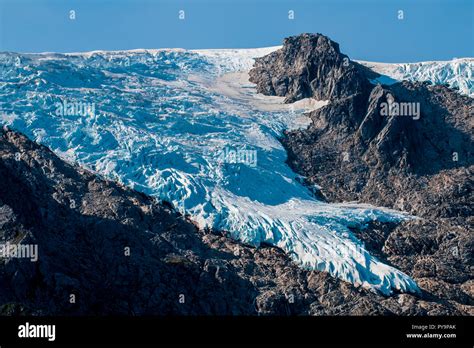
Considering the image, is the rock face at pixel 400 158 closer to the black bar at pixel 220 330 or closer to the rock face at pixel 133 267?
the rock face at pixel 133 267

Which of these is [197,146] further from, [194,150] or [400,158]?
[400,158]

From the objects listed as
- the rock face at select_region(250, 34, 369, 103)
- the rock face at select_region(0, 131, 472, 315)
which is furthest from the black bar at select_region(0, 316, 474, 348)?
the rock face at select_region(250, 34, 369, 103)

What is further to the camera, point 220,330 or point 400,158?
point 400,158

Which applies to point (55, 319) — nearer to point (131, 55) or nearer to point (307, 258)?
point (307, 258)

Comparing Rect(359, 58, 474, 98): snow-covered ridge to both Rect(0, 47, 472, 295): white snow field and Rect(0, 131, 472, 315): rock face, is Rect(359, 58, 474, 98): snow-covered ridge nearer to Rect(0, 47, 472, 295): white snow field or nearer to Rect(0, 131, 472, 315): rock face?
Rect(0, 47, 472, 295): white snow field

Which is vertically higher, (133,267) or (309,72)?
(309,72)

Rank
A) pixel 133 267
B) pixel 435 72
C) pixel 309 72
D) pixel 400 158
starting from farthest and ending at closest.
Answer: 1. pixel 435 72
2. pixel 309 72
3. pixel 400 158
4. pixel 133 267

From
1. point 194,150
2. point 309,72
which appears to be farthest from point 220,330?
point 309,72
